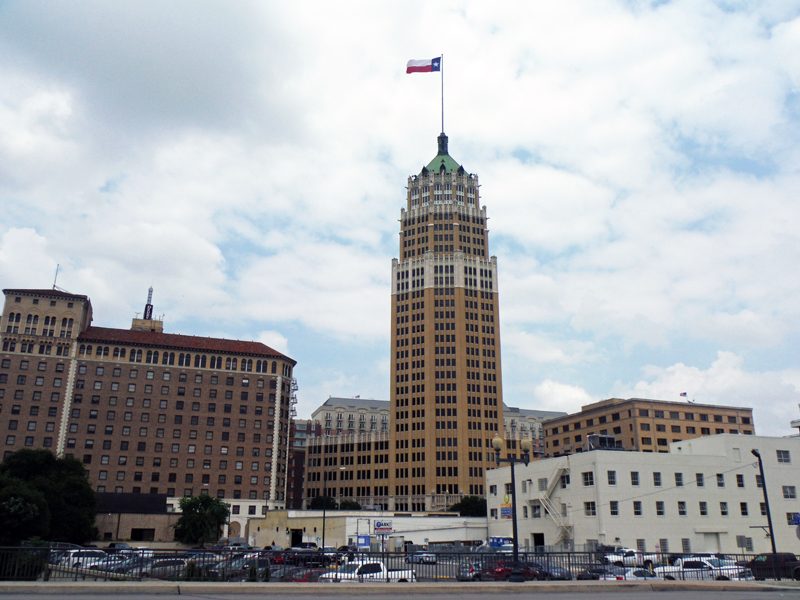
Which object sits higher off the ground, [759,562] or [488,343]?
[488,343]

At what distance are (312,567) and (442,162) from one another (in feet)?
503

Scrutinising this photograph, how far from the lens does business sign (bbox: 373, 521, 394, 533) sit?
77781 mm

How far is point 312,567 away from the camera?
29.6m

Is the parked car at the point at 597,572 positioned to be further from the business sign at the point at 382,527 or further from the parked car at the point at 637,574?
the business sign at the point at 382,527

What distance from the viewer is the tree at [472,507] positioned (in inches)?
4695

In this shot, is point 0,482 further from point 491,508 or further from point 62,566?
point 491,508

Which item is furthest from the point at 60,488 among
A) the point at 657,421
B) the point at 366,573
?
the point at 657,421

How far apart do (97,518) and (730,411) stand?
118 metres

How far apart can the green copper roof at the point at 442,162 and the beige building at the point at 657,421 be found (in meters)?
71.8

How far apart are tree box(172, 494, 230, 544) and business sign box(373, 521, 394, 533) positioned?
2446cm

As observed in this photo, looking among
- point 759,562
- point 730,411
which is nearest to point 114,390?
point 759,562

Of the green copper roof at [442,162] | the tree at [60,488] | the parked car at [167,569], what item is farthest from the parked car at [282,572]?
the green copper roof at [442,162]

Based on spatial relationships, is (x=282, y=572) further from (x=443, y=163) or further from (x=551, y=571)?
(x=443, y=163)

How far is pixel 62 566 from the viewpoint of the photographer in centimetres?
2656
